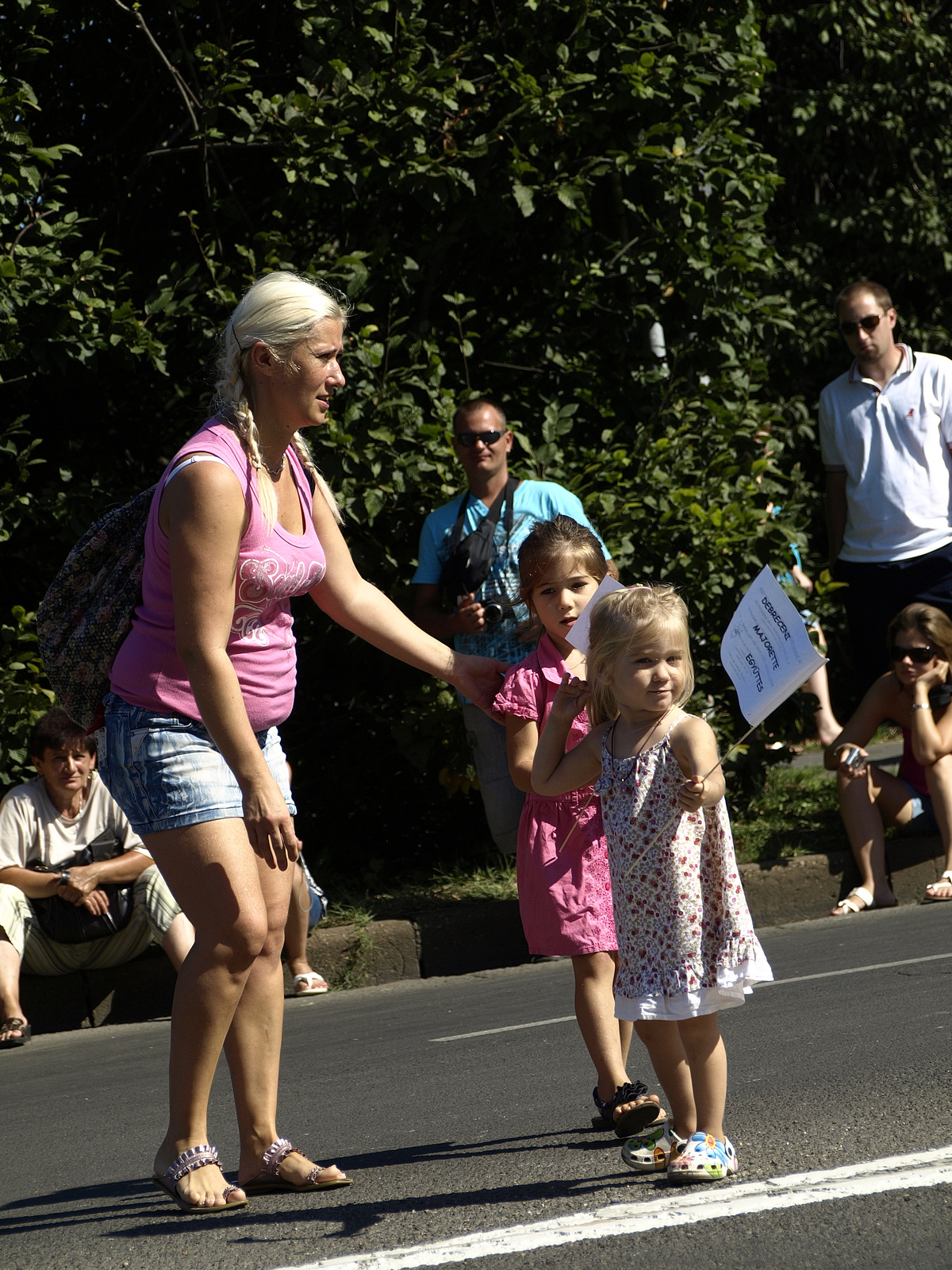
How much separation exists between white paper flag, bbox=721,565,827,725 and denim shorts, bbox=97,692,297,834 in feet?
3.46

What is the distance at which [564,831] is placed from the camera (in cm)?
397

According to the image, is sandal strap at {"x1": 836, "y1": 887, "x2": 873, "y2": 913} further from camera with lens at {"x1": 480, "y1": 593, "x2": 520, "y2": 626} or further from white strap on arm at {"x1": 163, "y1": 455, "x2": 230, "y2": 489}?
white strap on arm at {"x1": 163, "y1": 455, "x2": 230, "y2": 489}

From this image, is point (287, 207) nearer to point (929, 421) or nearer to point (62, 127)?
point (62, 127)

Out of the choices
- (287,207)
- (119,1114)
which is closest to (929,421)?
(287,207)

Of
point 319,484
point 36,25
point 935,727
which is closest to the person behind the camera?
point 319,484

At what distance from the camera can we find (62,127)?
307 inches

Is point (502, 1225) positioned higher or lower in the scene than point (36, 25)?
lower

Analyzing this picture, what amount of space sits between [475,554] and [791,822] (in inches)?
→ 116

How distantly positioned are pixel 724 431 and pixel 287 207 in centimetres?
261

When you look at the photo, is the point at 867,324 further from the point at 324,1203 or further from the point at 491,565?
the point at 324,1203

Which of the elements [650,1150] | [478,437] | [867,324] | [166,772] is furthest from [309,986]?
[867,324]

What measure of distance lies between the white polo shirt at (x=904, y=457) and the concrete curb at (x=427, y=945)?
1.67 metres

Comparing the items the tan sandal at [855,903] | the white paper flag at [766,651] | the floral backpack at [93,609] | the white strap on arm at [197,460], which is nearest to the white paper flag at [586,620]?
the white paper flag at [766,651]

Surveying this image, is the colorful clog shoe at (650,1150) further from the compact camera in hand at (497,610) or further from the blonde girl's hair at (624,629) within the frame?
the compact camera in hand at (497,610)
